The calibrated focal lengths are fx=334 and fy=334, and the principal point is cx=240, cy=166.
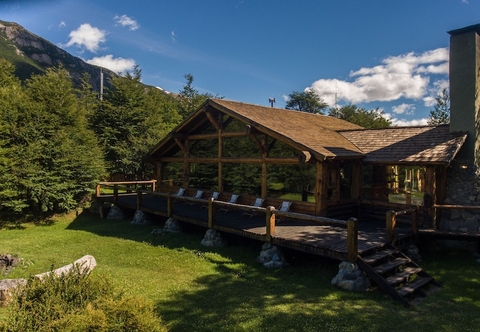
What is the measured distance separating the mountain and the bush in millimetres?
73382

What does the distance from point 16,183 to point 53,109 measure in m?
4.07

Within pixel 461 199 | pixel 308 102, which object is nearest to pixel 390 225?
pixel 461 199

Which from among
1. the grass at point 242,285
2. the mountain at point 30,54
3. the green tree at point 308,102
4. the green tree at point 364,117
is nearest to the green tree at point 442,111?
the green tree at point 364,117

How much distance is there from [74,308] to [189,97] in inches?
1246

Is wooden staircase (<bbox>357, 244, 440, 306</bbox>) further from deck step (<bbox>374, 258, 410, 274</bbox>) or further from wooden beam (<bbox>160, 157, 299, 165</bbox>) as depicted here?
wooden beam (<bbox>160, 157, 299, 165</bbox>)

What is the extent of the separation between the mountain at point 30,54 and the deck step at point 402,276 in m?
73.6

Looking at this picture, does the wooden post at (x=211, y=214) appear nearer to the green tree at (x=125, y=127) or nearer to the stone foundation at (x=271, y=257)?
the stone foundation at (x=271, y=257)

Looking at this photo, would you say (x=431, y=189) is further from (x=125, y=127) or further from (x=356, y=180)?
(x=125, y=127)

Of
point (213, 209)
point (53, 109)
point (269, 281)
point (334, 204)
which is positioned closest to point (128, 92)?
point (53, 109)

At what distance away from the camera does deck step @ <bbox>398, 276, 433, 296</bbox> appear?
6937 mm

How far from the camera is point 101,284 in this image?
15.6 feet

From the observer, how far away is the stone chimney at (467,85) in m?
10.3

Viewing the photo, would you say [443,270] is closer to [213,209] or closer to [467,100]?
[467,100]

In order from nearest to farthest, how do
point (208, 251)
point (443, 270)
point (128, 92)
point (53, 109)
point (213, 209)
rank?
1. point (443, 270)
2. point (208, 251)
3. point (213, 209)
4. point (53, 109)
5. point (128, 92)
